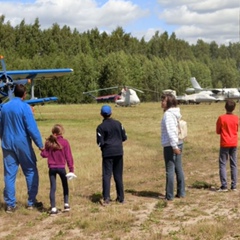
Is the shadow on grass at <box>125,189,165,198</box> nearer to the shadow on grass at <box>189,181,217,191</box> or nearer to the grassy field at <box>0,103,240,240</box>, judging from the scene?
the grassy field at <box>0,103,240,240</box>

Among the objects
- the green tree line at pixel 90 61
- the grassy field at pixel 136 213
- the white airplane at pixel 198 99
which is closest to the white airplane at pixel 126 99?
the green tree line at pixel 90 61

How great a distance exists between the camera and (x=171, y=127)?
6578mm

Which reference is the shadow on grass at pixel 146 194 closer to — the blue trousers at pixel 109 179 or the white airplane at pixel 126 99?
the blue trousers at pixel 109 179

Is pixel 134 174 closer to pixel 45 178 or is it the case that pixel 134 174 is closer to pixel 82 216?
pixel 45 178

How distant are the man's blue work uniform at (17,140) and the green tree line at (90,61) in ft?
145

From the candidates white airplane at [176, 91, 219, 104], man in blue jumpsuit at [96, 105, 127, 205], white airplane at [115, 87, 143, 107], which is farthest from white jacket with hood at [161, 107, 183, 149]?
white airplane at [176, 91, 219, 104]

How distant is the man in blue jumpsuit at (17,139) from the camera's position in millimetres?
6125

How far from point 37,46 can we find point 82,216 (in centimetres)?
6171

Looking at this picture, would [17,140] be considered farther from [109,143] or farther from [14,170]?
[109,143]

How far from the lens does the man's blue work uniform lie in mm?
6125

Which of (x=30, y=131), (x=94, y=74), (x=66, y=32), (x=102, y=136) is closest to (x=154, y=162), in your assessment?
(x=102, y=136)

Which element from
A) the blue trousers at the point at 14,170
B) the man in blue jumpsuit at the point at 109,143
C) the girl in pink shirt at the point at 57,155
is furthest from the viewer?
the man in blue jumpsuit at the point at 109,143

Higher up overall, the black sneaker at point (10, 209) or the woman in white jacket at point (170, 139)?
the woman in white jacket at point (170, 139)

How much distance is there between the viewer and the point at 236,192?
717 centimetres
